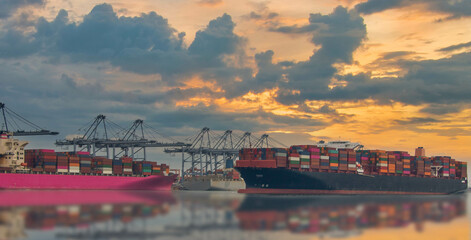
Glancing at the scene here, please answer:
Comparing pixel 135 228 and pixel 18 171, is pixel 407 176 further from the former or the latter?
pixel 135 228

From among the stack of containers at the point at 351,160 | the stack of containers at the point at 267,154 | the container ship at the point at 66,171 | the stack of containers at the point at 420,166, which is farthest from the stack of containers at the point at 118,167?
the stack of containers at the point at 420,166

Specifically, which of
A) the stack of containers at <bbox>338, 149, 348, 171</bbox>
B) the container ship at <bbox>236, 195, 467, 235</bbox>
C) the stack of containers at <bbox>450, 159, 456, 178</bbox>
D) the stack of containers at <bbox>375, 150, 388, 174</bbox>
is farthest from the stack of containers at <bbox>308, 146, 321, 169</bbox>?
the stack of containers at <bbox>450, 159, 456, 178</bbox>

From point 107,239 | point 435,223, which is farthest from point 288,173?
point 107,239

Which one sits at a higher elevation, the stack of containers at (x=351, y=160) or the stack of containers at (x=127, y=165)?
the stack of containers at (x=351, y=160)

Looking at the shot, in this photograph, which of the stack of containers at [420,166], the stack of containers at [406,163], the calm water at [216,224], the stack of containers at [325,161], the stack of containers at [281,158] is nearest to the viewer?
the calm water at [216,224]

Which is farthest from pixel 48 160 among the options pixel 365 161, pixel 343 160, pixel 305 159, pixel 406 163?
pixel 406 163

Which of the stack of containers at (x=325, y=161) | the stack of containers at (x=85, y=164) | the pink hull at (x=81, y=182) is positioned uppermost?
the stack of containers at (x=325, y=161)

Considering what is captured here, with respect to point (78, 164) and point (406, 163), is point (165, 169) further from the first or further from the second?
point (406, 163)

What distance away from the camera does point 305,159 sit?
93188 millimetres

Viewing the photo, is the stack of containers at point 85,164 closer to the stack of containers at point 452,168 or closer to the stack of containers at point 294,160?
the stack of containers at point 294,160

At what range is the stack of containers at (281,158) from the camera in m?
89.9

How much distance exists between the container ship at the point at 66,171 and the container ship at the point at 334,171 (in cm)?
3060

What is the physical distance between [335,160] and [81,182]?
49944 millimetres

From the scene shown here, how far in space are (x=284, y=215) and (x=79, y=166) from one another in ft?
216
